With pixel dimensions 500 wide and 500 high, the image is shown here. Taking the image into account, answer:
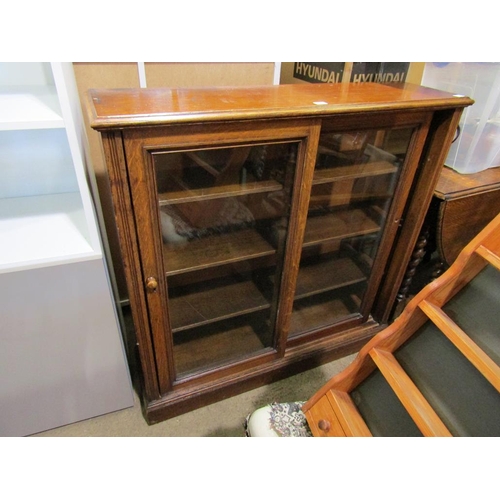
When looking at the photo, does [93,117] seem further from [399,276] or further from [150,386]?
[399,276]

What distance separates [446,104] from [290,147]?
582mm

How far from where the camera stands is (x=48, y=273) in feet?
3.81

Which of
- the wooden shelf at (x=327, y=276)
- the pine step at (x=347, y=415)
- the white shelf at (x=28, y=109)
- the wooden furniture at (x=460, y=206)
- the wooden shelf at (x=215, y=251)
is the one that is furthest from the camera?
the wooden shelf at (x=327, y=276)

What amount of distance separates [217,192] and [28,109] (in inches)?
23.7

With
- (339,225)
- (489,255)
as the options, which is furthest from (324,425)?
(339,225)

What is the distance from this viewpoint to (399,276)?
1.71 metres

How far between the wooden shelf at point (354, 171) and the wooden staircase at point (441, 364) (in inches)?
22.9

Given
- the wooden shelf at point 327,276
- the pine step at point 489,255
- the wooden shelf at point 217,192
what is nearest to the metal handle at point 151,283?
the wooden shelf at point 217,192

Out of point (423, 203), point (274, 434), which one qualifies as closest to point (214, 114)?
point (423, 203)

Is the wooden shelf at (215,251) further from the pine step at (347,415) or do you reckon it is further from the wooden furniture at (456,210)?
the wooden furniture at (456,210)

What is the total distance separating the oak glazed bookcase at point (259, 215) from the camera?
3.26ft

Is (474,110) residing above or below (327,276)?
above

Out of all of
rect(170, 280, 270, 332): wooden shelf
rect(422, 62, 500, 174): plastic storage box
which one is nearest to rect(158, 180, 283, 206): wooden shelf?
rect(170, 280, 270, 332): wooden shelf

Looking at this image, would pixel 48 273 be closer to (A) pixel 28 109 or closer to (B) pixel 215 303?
(A) pixel 28 109
